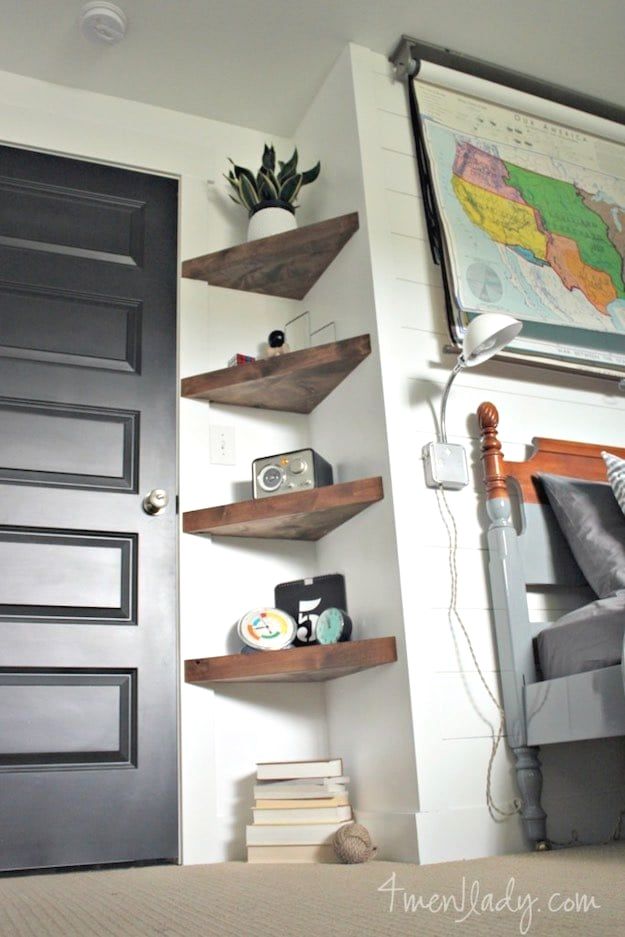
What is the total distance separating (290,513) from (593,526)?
77 centimetres

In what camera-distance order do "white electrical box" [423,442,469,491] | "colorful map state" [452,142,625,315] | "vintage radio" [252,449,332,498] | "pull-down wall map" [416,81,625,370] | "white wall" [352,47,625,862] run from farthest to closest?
"colorful map state" [452,142,625,315], "pull-down wall map" [416,81,625,370], "vintage radio" [252,449,332,498], "white electrical box" [423,442,469,491], "white wall" [352,47,625,862]

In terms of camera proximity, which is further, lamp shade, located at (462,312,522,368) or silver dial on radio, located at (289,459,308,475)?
silver dial on radio, located at (289,459,308,475)

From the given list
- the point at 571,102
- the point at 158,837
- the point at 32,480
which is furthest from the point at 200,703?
the point at 571,102

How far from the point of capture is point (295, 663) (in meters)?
2.10

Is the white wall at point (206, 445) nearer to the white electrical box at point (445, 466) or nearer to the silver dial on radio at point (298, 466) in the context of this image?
the silver dial on radio at point (298, 466)

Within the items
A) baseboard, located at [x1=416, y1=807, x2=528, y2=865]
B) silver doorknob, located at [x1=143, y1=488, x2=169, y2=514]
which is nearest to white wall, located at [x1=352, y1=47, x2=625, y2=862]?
baseboard, located at [x1=416, y1=807, x2=528, y2=865]

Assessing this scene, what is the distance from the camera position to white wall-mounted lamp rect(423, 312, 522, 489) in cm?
204

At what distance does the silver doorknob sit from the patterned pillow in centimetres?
117

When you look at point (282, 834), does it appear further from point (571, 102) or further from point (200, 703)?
point (571, 102)

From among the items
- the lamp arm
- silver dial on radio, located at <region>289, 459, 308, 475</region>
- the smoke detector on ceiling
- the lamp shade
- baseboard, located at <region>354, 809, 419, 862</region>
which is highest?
the smoke detector on ceiling

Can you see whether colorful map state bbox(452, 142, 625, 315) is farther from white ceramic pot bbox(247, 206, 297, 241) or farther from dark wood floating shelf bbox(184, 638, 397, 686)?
dark wood floating shelf bbox(184, 638, 397, 686)

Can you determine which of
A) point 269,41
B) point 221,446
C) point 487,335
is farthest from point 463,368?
point 269,41

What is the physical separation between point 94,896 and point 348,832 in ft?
2.00

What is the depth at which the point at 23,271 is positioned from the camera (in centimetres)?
243
